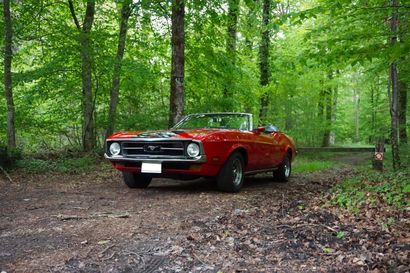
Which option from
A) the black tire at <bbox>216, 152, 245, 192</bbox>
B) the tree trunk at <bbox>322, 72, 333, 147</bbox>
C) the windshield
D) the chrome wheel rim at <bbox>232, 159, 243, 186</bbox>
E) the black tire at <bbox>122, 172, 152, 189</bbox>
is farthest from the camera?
the tree trunk at <bbox>322, 72, 333, 147</bbox>

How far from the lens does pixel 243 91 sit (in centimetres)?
1484

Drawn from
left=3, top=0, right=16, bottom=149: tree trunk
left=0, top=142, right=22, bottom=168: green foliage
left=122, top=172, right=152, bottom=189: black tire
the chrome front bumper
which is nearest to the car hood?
the chrome front bumper

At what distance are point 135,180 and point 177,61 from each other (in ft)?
12.0

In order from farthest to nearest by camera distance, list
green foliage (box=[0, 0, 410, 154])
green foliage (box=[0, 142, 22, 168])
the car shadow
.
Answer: green foliage (box=[0, 0, 410, 154]), green foliage (box=[0, 142, 22, 168]), the car shadow

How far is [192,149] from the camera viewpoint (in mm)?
6371

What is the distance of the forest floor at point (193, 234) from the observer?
334cm

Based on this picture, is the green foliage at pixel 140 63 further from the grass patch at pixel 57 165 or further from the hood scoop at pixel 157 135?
the hood scoop at pixel 157 135

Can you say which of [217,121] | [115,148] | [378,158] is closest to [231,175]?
[217,121]

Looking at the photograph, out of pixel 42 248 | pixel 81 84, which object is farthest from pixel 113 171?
pixel 42 248

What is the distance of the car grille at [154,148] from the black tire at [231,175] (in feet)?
2.65

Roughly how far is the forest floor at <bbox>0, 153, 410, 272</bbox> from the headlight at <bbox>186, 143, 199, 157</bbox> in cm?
69

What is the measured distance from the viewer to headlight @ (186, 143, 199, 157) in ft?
20.8

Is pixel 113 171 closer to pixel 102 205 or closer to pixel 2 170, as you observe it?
pixel 2 170

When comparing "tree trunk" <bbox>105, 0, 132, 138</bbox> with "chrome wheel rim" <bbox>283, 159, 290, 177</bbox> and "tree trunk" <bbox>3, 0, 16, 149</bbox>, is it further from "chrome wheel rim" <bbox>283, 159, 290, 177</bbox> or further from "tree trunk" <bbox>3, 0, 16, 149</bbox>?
"chrome wheel rim" <bbox>283, 159, 290, 177</bbox>
